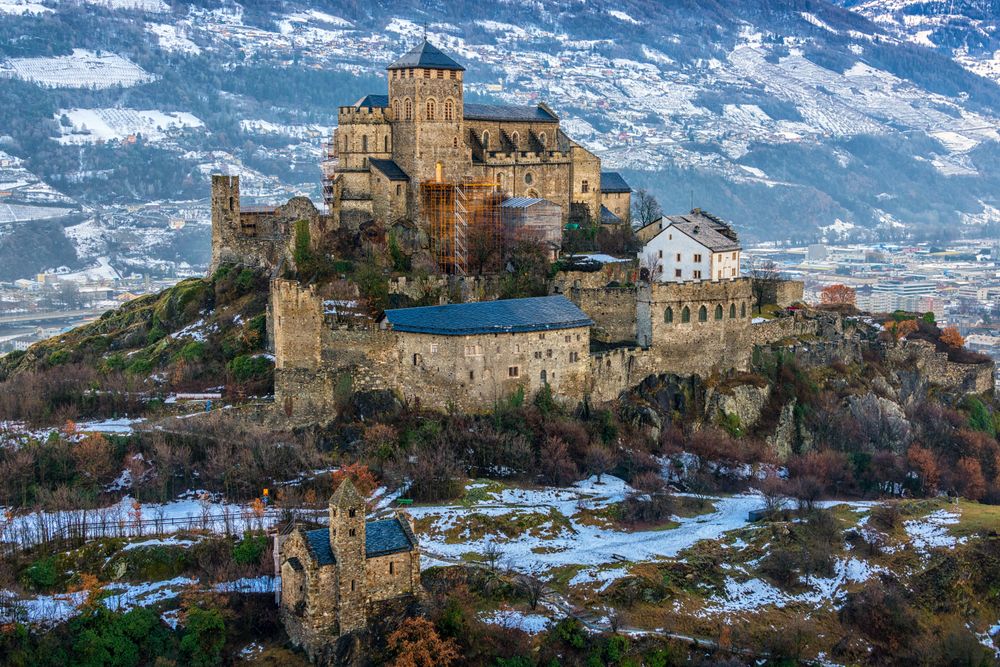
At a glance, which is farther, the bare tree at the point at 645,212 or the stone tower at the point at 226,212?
the bare tree at the point at 645,212

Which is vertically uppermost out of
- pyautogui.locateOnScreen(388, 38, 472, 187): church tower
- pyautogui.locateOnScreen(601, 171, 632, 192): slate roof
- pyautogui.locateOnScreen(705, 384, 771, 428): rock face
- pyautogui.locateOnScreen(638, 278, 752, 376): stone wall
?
pyautogui.locateOnScreen(388, 38, 472, 187): church tower

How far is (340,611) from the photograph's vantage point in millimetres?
45344

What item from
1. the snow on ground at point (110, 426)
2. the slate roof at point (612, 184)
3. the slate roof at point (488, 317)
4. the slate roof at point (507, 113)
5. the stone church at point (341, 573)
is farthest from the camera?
the slate roof at point (612, 184)

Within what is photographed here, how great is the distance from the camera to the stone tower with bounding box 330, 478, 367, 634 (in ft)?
147

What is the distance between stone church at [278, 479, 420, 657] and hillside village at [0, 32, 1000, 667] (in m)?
0.10

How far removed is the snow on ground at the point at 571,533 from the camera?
52219mm

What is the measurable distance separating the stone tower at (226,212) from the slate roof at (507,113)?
530 inches

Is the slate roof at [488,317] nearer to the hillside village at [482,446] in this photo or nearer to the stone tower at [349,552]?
the hillside village at [482,446]

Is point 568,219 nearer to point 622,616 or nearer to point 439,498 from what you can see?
point 439,498

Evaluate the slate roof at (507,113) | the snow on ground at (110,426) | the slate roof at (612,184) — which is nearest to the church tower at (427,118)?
the slate roof at (507,113)

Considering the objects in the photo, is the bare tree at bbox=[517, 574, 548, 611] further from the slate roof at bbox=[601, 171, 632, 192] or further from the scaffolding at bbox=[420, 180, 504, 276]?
the slate roof at bbox=[601, 171, 632, 192]

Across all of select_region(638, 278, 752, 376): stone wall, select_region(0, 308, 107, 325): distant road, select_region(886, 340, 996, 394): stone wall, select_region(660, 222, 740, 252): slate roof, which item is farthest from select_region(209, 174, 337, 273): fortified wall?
select_region(0, 308, 107, 325): distant road

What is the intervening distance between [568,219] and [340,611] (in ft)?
129

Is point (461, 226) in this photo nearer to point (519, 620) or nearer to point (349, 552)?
point (519, 620)
